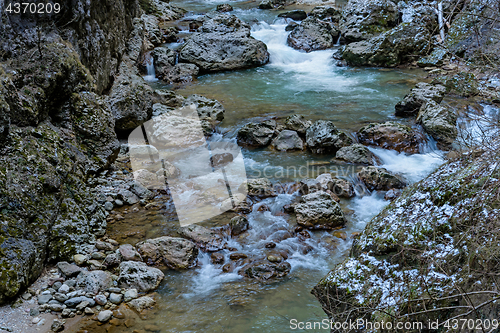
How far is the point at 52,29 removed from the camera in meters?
6.26

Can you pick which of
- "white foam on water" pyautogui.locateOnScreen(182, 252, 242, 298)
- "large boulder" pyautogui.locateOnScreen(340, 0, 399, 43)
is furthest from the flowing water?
"large boulder" pyautogui.locateOnScreen(340, 0, 399, 43)

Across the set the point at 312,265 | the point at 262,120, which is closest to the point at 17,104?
the point at 312,265

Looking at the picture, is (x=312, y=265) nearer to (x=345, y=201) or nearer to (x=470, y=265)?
(x=345, y=201)

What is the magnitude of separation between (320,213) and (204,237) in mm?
1886

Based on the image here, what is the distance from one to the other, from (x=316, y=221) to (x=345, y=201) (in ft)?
3.64

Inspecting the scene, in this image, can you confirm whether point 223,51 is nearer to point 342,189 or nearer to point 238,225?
point 342,189

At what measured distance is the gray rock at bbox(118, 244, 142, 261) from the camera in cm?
489

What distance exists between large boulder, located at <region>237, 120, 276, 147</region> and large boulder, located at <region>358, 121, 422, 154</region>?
217 cm

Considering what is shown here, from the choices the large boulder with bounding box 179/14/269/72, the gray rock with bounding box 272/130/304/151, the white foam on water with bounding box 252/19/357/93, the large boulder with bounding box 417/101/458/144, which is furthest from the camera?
the large boulder with bounding box 179/14/269/72

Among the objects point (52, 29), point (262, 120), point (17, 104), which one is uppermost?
point (52, 29)

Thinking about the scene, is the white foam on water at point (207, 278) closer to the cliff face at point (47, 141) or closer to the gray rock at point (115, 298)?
the gray rock at point (115, 298)

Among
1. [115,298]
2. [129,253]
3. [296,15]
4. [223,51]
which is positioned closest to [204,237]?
[129,253]

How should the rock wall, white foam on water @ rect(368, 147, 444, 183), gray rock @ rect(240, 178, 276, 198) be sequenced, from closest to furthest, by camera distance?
1. the rock wall
2. gray rock @ rect(240, 178, 276, 198)
3. white foam on water @ rect(368, 147, 444, 183)

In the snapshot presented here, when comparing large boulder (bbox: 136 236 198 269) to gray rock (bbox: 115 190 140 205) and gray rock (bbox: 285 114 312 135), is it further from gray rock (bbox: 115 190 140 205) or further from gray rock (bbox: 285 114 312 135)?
gray rock (bbox: 285 114 312 135)
